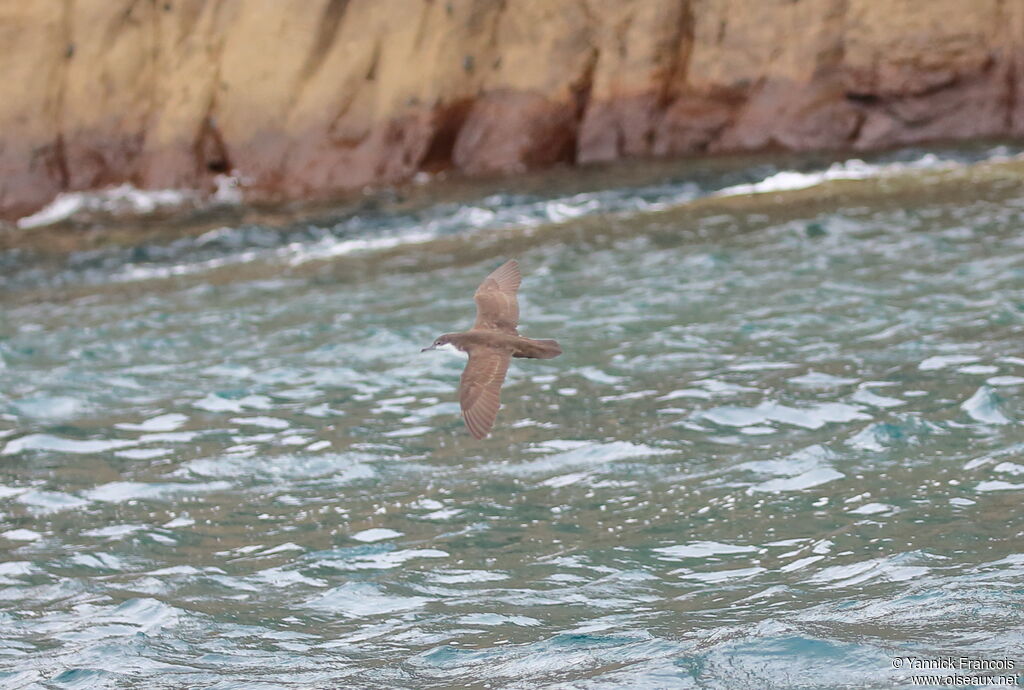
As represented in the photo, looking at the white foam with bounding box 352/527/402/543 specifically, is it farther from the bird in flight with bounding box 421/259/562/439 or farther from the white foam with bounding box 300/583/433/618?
the bird in flight with bounding box 421/259/562/439

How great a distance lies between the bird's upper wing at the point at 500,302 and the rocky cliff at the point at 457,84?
27.9 ft

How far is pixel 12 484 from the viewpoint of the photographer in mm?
7430

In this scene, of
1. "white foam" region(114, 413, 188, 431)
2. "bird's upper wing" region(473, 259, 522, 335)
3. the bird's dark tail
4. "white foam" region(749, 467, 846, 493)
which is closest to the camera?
the bird's dark tail

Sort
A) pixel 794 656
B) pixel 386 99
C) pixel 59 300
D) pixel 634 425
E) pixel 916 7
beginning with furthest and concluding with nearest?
pixel 386 99 → pixel 916 7 → pixel 59 300 → pixel 634 425 → pixel 794 656

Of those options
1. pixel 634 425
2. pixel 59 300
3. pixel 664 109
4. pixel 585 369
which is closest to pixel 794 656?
pixel 634 425

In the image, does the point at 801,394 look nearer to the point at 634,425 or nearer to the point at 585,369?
the point at 634,425

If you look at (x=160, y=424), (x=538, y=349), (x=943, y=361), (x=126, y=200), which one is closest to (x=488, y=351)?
(x=538, y=349)

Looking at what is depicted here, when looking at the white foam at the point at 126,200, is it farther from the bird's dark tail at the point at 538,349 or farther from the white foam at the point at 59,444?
the bird's dark tail at the point at 538,349

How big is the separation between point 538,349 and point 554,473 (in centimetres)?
86

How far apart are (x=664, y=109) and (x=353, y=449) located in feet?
31.3

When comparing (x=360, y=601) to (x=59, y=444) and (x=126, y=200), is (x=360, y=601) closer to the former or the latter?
(x=59, y=444)

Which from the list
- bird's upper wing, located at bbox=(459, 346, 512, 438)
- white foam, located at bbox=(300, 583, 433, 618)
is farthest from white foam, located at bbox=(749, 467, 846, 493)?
white foam, located at bbox=(300, 583, 433, 618)

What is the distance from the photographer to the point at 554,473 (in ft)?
22.5

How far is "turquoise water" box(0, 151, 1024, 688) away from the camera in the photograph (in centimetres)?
502
